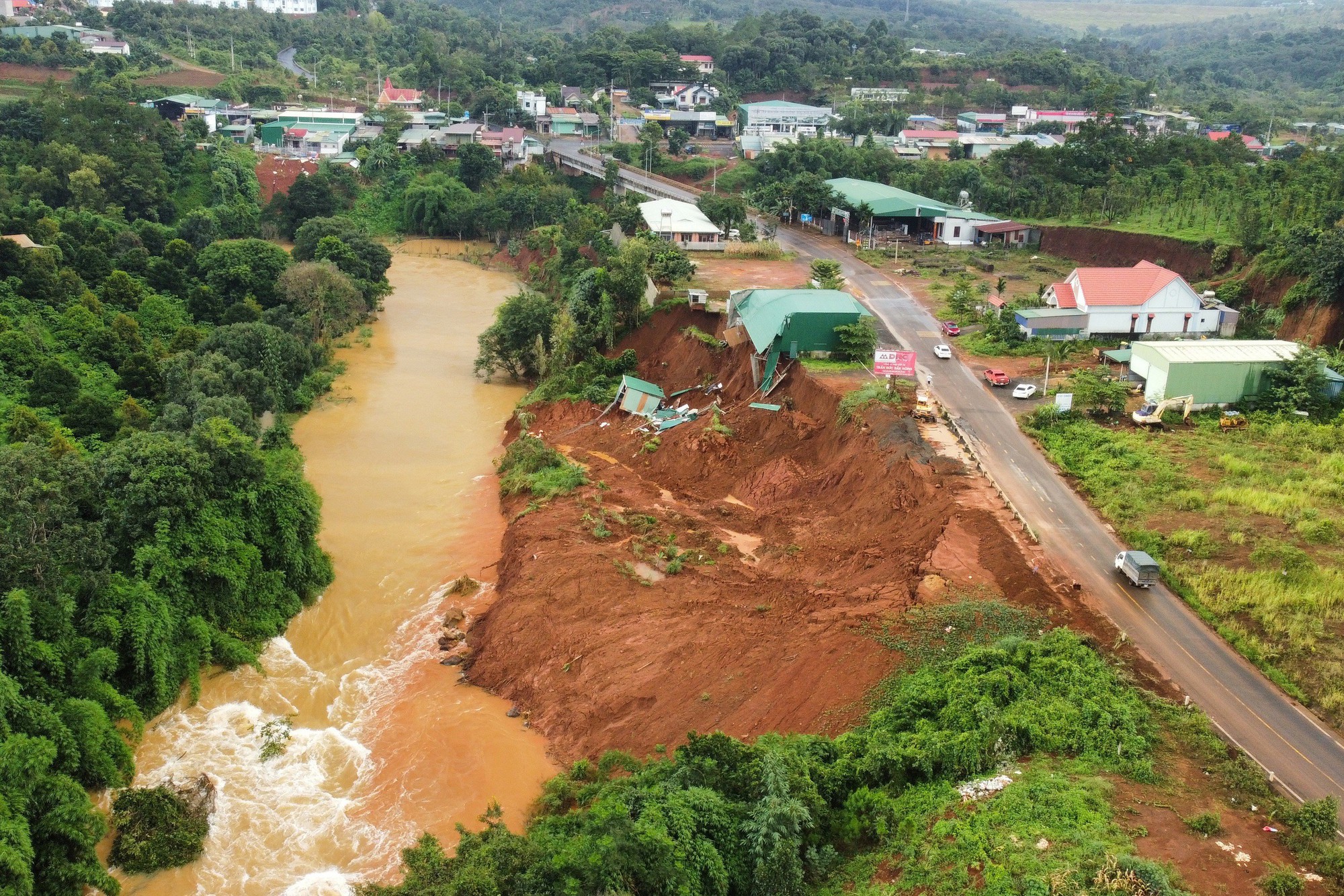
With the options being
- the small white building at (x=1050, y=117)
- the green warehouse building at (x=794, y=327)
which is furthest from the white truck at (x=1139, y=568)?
the small white building at (x=1050, y=117)

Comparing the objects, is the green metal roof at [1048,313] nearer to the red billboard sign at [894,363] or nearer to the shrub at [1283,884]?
the red billboard sign at [894,363]

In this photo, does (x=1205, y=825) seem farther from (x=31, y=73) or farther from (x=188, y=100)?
(x=31, y=73)

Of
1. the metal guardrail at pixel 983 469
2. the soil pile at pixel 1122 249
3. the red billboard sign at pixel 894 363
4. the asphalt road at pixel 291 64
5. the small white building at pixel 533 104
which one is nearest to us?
the metal guardrail at pixel 983 469

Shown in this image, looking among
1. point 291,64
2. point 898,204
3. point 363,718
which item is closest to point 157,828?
point 363,718

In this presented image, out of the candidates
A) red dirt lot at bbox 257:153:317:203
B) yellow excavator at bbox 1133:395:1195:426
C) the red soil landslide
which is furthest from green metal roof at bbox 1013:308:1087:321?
red dirt lot at bbox 257:153:317:203

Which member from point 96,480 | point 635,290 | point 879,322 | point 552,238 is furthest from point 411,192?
point 96,480

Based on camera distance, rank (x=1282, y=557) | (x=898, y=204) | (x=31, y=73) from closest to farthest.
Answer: (x=1282, y=557) → (x=898, y=204) → (x=31, y=73)

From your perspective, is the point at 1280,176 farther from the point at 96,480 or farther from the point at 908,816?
the point at 96,480
